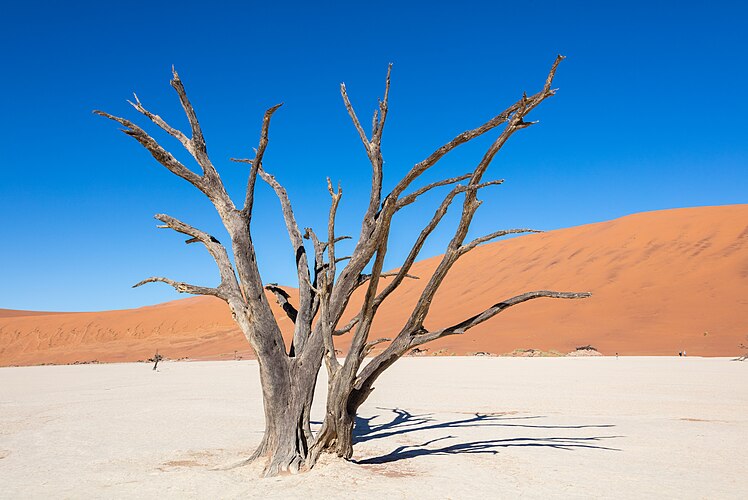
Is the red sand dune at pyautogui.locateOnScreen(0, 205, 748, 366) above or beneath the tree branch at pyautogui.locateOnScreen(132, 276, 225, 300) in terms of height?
above

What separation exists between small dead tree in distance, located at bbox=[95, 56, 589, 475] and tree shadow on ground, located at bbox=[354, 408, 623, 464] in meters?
0.97

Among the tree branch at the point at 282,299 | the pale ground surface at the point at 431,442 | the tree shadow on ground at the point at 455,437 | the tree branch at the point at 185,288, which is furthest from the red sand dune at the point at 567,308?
the tree branch at the point at 185,288

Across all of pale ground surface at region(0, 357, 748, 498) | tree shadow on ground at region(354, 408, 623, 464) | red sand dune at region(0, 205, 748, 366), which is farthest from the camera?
red sand dune at region(0, 205, 748, 366)

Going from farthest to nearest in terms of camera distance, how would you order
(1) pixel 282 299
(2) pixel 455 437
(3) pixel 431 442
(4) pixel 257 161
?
(2) pixel 455 437 → (3) pixel 431 442 → (1) pixel 282 299 → (4) pixel 257 161

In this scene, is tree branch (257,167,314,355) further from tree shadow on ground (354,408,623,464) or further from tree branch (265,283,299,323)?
tree shadow on ground (354,408,623,464)

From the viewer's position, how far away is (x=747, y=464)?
639cm

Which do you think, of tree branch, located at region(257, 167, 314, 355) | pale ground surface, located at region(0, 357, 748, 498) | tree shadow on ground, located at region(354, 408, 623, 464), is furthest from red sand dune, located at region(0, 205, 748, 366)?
tree branch, located at region(257, 167, 314, 355)

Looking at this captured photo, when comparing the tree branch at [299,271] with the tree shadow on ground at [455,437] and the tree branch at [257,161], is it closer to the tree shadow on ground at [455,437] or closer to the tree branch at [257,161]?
the tree branch at [257,161]

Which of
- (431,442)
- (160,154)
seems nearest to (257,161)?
(160,154)

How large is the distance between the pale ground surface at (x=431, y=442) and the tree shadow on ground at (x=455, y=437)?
26mm

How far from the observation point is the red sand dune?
1134 inches

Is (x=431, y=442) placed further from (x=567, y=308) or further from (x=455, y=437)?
(x=567, y=308)

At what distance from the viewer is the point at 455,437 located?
829 centimetres

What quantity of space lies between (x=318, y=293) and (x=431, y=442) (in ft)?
9.88
